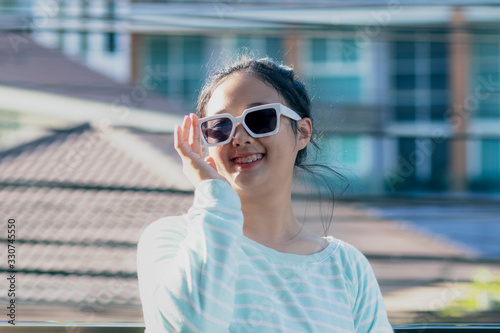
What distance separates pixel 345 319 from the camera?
62 centimetres

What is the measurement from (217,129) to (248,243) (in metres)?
0.12

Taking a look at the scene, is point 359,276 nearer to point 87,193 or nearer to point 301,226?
point 301,226

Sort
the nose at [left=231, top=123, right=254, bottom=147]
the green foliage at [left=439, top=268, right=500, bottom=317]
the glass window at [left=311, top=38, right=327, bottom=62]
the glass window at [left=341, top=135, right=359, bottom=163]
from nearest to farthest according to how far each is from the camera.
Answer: the nose at [left=231, top=123, right=254, bottom=147] < the glass window at [left=341, top=135, right=359, bottom=163] < the green foliage at [left=439, top=268, right=500, bottom=317] < the glass window at [left=311, top=38, right=327, bottom=62]

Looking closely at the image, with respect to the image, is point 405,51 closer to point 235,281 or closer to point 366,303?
point 366,303

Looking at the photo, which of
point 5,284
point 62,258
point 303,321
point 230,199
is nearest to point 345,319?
point 303,321

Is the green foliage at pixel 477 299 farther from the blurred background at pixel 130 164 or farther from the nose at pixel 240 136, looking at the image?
the nose at pixel 240 136

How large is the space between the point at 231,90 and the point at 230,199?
157mm

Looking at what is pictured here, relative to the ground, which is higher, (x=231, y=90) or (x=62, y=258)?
(x=231, y=90)

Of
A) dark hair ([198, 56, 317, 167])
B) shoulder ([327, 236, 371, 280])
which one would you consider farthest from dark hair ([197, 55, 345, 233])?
shoulder ([327, 236, 371, 280])

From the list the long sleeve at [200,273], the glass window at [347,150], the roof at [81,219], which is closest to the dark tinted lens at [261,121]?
the long sleeve at [200,273]

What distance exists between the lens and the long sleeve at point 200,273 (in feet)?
1.67

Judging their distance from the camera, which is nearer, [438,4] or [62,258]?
[438,4]

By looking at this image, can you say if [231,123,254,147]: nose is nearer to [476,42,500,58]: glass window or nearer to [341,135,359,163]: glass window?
[341,135,359,163]: glass window

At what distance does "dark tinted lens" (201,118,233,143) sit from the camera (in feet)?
2.09
